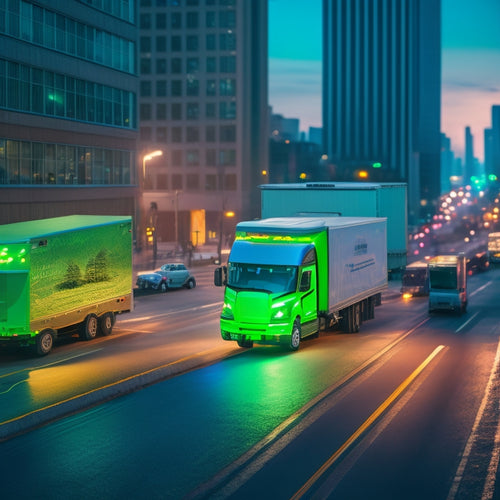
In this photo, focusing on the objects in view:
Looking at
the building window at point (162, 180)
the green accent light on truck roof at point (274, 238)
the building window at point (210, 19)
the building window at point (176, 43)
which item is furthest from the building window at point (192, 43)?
the green accent light on truck roof at point (274, 238)

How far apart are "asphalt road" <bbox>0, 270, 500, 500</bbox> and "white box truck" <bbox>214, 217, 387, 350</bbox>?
3.07 ft

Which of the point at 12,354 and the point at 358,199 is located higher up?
the point at 358,199

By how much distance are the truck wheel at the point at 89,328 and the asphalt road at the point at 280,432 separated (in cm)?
211

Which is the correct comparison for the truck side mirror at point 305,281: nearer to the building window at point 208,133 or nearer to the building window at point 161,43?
the building window at point 208,133

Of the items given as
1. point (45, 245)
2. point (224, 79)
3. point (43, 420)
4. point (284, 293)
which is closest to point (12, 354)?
point (45, 245)

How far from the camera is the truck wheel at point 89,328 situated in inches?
1219

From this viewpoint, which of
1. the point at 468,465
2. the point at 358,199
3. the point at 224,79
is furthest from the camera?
the point at 224,79

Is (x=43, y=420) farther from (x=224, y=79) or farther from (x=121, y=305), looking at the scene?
(x=224, y=79)

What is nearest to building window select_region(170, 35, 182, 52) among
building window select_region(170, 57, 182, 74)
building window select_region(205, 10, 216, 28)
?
building window select_region(170, 57, 182, 74)

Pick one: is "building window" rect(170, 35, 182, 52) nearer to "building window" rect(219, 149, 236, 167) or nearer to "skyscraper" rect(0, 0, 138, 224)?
"building window" rect(219, 149, 236, 167)

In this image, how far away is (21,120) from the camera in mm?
52000

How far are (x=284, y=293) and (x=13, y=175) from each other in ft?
98.8

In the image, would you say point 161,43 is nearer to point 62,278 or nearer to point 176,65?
point 176,65

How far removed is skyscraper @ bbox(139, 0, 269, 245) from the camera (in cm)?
13412
